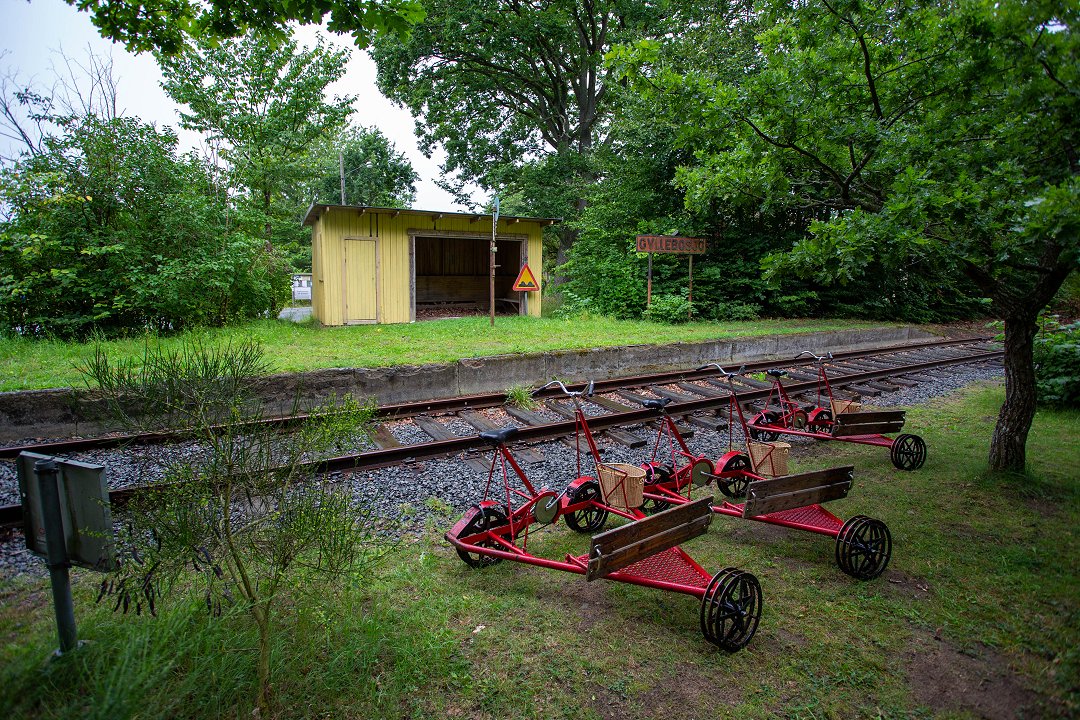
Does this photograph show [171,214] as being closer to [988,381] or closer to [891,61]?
[891,61]

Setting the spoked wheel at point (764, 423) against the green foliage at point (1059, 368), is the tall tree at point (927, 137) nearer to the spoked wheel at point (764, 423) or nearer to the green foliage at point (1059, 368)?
the spoked wheel at point (764, 423)

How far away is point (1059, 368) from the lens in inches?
337

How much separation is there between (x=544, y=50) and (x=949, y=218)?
28017 mm

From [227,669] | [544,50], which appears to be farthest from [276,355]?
[544,50]

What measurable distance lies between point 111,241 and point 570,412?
10511mm

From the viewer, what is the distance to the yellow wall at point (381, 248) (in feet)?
50.6

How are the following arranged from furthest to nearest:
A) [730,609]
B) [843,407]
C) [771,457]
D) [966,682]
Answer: [843,407] → [771,457] → [730,609] → [966,682]

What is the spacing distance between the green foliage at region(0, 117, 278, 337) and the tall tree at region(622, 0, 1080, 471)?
1109 cm

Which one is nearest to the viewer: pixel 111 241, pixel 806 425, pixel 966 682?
pixel 966 682

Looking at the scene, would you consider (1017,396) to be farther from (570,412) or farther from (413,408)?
(413,408)

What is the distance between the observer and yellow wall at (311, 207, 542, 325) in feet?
50.6

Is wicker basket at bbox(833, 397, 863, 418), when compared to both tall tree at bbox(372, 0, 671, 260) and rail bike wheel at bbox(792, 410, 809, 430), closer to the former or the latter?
rail bike wheel at bbox(792, 410, 809, 430)

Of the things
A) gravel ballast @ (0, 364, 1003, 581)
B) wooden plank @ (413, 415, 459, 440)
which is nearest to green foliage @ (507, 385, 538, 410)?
gravel ballast @ (0, 364, 1003, 581)

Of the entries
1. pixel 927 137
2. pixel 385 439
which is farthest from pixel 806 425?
pixel 385 439
